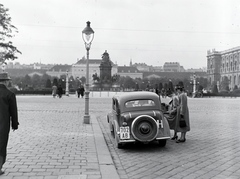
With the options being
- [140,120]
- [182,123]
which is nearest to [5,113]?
[140,120]

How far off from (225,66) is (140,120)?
4328 inches

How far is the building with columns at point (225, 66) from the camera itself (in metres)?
102

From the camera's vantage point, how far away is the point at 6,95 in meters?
5.66

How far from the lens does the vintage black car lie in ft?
25.7

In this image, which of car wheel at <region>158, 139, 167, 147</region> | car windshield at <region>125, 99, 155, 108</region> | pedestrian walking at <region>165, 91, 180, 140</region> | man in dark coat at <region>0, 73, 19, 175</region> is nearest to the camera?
man in dark coat at <region>0, 73, 19, 175</region>

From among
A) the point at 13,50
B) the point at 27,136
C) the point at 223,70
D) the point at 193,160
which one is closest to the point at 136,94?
the point at 193,160

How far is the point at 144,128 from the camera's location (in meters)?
7.82

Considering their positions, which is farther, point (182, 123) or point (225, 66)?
point (225, 66)

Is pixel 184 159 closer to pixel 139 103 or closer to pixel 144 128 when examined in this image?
pixel 144 128

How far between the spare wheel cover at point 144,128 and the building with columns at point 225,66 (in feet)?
301

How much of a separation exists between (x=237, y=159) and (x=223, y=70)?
111 meters

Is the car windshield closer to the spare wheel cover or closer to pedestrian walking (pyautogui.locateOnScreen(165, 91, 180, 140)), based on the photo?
the spare wheel cover

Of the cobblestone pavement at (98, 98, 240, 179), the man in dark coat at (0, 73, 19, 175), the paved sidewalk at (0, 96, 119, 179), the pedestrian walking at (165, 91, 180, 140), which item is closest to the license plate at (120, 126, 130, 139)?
the cobblestone pavement at (98, 98, 240, 179)

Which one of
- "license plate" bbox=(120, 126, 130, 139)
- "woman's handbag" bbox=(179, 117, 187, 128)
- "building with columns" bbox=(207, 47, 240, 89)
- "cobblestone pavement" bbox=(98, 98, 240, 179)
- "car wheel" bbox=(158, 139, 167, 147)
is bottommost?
"cobblestone pavement" bbox=(98, 98, 240, 179)
